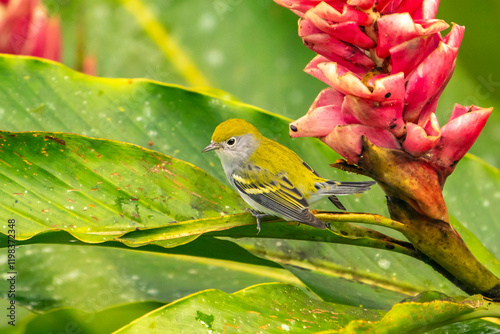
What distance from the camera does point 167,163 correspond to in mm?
908

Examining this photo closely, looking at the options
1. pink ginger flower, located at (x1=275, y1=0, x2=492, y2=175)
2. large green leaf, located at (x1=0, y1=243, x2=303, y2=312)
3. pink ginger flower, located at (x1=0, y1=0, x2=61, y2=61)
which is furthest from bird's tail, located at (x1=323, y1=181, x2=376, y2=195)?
pink ginger flower, located at (x1=0, y1=0, x2=61, y2=61)

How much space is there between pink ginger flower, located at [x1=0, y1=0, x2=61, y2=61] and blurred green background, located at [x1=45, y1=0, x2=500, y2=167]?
1.14ft

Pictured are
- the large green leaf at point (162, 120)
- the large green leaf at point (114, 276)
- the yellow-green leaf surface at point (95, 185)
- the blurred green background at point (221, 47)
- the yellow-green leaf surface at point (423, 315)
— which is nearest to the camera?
the yellow-green leaf surface at point (423, 315)

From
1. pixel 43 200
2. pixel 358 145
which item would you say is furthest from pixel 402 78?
pixel 43 200

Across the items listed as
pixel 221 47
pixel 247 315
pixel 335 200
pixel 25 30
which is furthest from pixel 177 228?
pixel 221 47

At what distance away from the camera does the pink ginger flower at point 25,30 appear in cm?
111

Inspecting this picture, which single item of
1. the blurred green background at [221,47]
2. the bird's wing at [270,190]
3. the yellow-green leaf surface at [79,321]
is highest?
the blurred green background at [221,47]

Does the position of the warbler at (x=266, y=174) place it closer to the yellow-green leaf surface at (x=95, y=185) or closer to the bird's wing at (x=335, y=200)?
the bird's wing at (x=335, y=200)

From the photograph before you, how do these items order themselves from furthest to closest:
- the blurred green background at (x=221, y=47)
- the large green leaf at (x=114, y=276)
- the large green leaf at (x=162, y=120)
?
the blurred green background at (x=221, y=47)
the large green leaf at (x=114, y=276)
the large green leaf at (x=162, y=120)

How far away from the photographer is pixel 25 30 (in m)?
1.15

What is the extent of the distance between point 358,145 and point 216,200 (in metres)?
0.33

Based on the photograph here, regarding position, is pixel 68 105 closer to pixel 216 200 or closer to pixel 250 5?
pixel 216 200

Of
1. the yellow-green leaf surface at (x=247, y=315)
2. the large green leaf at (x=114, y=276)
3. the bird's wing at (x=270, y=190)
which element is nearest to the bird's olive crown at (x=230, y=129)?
the bird's wing at (x=270, y=190)

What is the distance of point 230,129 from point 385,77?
506 millimetres
